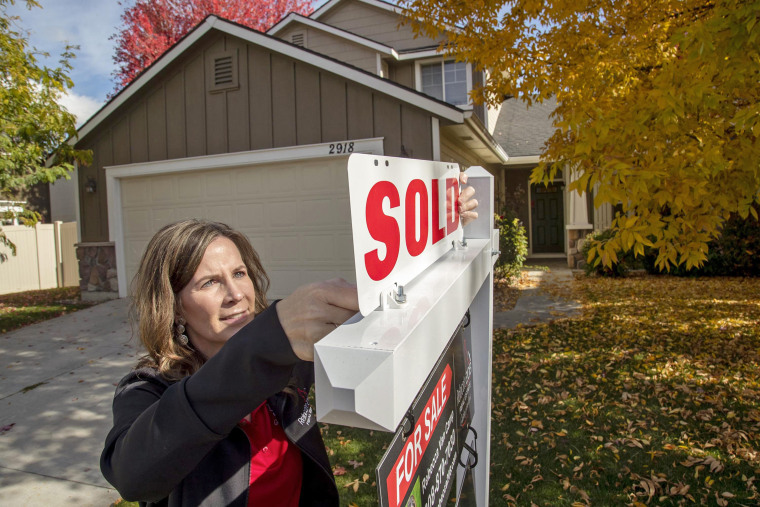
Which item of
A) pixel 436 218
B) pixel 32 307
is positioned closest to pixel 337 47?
pixel 32 307

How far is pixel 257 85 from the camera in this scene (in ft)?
27.8

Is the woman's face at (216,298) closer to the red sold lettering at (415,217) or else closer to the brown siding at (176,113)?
the red sold lettering at (415,217)


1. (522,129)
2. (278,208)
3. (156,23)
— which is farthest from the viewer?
(156,23)

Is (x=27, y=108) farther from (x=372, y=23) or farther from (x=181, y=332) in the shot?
(x=372, y=23)

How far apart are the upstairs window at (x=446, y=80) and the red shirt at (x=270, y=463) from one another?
1191 cm

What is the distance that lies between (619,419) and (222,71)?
7766mm

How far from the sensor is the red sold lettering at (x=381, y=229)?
811mm

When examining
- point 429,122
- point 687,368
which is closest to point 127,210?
point 429,122

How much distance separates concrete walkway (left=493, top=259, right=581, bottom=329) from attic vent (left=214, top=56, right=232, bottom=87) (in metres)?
5.78

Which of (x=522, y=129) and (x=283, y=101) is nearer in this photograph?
(x=283, y=101)

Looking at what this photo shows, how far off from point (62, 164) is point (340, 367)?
8114 mm

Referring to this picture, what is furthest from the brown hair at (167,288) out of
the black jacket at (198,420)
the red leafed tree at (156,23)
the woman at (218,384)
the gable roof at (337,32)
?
the red leafed tree at (156,23)

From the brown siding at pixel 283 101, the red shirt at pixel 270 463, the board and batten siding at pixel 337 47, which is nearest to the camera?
the red shirt at pixel 270 463

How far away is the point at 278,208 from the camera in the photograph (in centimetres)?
851
